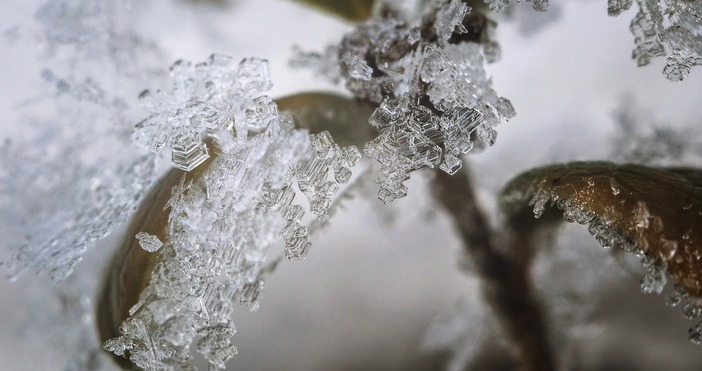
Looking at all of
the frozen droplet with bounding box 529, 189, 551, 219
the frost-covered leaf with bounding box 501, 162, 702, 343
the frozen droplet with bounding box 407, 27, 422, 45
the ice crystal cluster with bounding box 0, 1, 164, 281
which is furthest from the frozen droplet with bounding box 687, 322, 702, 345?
the ice crystal cluster with bounding box 0, 1, 164, 281

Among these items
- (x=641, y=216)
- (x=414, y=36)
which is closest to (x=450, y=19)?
(x=414, y=36)

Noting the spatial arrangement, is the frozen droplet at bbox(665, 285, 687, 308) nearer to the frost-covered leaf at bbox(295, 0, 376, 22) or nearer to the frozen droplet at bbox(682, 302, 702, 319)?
the frozen droplet at bbox(682, 302, 702, 319)

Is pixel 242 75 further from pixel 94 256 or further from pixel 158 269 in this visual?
pixel 94 256

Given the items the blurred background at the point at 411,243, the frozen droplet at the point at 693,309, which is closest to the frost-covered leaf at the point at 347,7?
the blurred background at the point at 411,243

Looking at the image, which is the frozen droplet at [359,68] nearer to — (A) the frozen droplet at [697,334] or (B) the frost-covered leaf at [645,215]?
(B) the frost-covered leaf at [645,215]

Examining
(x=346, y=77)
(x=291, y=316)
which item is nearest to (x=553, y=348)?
(x=291, y=316)

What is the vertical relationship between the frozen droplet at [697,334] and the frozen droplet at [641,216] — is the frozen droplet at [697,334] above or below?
below
